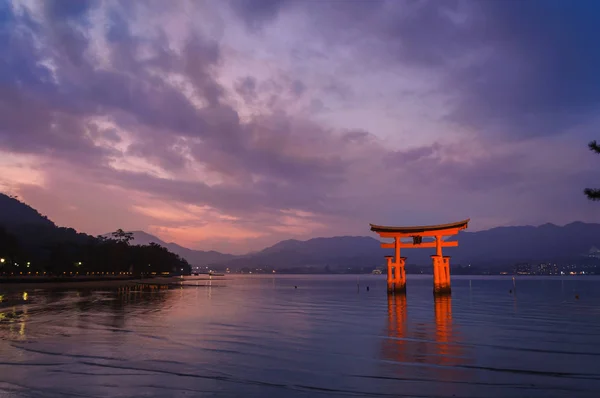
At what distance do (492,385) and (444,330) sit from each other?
1136 centimetres

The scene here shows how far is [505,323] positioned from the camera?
25750 mm

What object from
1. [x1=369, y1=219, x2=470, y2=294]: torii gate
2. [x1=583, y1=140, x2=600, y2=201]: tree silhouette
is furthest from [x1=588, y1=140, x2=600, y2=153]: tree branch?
[x1=369, y1=219, x2=470, y2=294]: torii gate

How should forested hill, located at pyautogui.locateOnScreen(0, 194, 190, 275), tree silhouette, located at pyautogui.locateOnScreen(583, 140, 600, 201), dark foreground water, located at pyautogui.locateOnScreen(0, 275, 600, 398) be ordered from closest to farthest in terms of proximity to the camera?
dark foreground water, located at pyautogui.locateOnScreen(0, 275, 600, 398), tree silhouette, located at pyautogui.locateOnScreen(583, 140, 600, 201), forested hill, located at pyautogui.locateOnScreen(0, 194, 190, 275)

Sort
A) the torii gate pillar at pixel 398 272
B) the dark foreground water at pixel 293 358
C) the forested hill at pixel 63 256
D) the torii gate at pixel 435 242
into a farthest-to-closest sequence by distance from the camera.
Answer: the forested hill at pixel 63 256 < the torii gate pillar at pixel 398 272 < the torii gate at pixel 435 242 < the dark foreground water at pixel 293 358

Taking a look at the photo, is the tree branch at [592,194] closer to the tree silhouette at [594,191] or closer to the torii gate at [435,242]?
the tree silhouette at [594,191]

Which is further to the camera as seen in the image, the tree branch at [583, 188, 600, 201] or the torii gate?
the torii gate

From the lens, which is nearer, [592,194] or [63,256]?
[592,194]

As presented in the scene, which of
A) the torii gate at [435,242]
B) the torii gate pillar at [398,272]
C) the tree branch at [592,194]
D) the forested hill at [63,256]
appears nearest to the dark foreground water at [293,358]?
the tree branch at [592,194]

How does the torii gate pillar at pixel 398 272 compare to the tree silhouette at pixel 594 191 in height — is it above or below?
below

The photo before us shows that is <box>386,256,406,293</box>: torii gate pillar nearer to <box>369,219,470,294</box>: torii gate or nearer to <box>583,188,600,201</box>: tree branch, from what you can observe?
<box>369,219,470,294</box>: torii gate

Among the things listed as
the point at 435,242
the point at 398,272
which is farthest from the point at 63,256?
the point at 435,242

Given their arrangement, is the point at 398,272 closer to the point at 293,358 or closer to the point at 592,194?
the point at 592,194

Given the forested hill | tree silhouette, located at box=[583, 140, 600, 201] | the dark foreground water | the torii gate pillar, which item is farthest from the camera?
the forested hill

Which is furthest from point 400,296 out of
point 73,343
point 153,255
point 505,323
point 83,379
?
point 153,255
